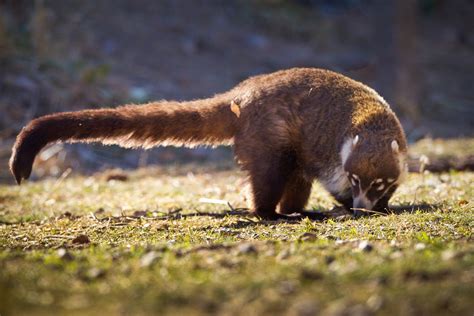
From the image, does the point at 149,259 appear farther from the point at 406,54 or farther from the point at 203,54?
the point at 203,54

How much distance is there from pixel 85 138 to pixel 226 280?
3.49 metres

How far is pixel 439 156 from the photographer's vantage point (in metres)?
11.5

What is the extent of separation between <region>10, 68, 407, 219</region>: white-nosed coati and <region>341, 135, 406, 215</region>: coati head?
0.01 metres

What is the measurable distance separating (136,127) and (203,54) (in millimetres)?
12998

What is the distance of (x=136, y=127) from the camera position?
712 cm

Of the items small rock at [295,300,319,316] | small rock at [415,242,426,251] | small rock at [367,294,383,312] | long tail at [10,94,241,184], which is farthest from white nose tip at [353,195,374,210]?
small rock at [295,300,319,316]

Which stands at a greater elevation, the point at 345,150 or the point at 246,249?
the point at 246,249

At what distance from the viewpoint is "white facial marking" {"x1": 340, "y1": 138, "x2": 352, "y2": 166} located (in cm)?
745

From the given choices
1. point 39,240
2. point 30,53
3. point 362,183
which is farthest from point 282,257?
point 30,53

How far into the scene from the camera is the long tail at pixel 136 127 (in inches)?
258

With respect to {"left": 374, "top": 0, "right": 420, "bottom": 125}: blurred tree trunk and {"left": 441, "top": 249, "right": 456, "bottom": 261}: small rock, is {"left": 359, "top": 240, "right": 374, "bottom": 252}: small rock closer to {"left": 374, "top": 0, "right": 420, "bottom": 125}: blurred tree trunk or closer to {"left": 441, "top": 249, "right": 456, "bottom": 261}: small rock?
{"left": 441, "top": 249, "right": 456, "bottom": 261}: small rock

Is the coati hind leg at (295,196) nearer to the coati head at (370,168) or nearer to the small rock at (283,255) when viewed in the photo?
the coati head at (370,168)

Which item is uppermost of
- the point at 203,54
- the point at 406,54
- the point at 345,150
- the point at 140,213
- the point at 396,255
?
the point at 396,255

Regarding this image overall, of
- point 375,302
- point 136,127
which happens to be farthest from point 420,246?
point 136,127
